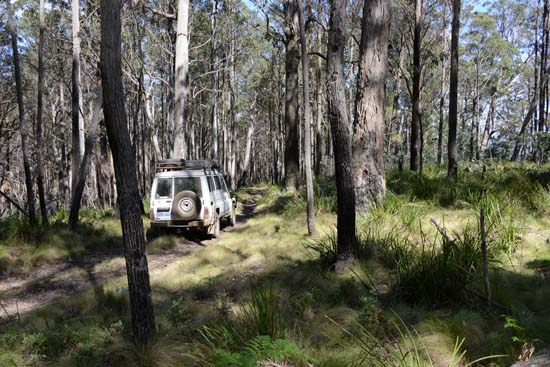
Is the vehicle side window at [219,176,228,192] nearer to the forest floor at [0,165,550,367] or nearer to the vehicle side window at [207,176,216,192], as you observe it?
the vehicle side window at [207,176,216,192]

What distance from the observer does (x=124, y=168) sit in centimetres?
365

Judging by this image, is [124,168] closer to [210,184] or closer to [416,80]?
[210,184]

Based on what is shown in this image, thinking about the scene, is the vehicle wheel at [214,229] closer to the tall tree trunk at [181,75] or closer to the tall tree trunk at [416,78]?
the tall tree trunk at [181,75]

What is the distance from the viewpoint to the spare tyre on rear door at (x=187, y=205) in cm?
973

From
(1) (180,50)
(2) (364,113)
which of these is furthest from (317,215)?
(1) (180,50)

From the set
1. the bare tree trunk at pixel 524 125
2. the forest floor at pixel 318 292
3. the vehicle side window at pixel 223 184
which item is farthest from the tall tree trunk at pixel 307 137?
the bare tree trunk at pixel 524 125

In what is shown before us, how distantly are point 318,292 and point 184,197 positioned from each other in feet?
18.7

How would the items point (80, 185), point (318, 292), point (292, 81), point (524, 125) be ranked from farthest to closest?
1. point (292, 81)
2. point (524, 125)
3. point (80, 185)
4. point (318, 292)

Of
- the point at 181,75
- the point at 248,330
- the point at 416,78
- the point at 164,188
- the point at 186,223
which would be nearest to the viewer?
the point at 248,330

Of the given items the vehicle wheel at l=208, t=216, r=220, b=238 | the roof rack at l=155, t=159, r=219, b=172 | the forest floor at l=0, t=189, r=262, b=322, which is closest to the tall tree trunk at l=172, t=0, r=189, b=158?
the roof rack at l=155, t=159, r=219, b=172

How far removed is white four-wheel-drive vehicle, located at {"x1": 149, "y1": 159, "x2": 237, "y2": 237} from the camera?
9.76 meters

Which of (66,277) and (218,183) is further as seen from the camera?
(218,183)

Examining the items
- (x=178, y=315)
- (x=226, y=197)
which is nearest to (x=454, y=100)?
(x=226, y=197)

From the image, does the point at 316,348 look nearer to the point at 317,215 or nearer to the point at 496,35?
the point at 317,215
